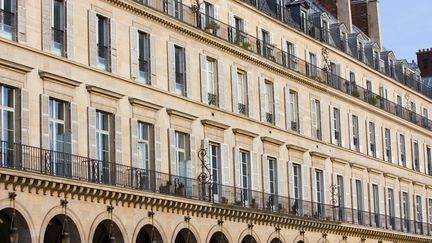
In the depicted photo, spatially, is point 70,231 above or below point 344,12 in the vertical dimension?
below

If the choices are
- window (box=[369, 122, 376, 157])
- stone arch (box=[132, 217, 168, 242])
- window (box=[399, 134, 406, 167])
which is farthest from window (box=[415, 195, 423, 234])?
stone arch (box=[132, 217, 168, 242])

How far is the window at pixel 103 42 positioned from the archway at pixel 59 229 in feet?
20.0

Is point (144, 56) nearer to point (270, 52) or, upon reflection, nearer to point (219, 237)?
point (219, 237)

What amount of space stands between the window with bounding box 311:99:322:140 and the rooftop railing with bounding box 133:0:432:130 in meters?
1.25

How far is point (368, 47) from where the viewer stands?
71188 millimetres

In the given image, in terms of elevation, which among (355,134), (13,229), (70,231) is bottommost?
(13,229)

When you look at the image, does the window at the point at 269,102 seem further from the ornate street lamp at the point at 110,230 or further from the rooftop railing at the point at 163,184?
the ornate street lamp at the point at 110,230

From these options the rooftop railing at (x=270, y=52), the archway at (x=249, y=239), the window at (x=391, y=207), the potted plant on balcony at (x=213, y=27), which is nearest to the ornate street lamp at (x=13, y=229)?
the rooftop railing at (x=270, y=52)

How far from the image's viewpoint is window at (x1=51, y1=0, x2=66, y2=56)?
4066cm

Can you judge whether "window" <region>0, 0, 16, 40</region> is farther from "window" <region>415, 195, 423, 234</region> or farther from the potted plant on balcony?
"window" <region>415, 195, 423, 234</region>

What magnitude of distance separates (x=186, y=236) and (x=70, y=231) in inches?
325

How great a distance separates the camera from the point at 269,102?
55.6m

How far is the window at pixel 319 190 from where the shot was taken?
58.8 m

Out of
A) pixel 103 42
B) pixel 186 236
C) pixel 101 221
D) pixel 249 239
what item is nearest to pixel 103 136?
pixel 101 221
